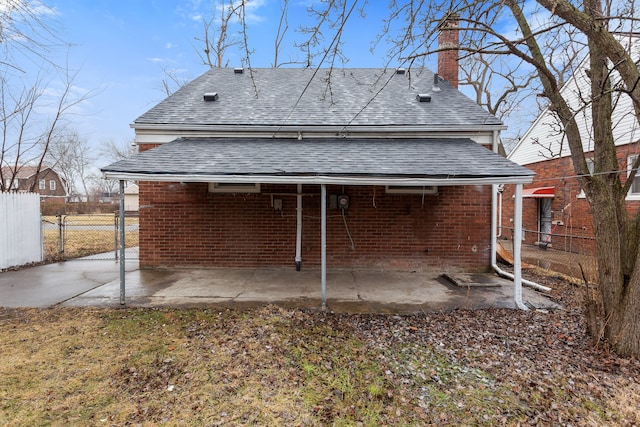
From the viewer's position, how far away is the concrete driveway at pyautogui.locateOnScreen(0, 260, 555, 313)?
527 centimetres

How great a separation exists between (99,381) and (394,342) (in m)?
3.30

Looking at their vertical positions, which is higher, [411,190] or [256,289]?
[411,190]

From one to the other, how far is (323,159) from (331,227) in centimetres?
222

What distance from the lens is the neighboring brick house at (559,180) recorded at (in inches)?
378

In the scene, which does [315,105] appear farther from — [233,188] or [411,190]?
[411,190]

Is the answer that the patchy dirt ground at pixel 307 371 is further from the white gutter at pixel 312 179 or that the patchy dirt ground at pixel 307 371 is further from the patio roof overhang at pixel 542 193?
the patio roof overhang at pixel 542 193

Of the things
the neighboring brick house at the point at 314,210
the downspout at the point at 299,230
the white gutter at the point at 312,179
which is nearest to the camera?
the white gutter at the point at 312,179

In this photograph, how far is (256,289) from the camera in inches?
238

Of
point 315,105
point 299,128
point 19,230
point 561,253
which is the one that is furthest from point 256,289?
point 561,253

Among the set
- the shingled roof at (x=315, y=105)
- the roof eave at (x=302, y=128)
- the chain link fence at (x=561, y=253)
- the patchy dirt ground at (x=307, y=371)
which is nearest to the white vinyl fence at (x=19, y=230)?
the roof eave at (x=302, y=128)

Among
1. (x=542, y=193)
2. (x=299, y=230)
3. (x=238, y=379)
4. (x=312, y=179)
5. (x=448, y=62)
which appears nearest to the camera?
(x=238, y=379)

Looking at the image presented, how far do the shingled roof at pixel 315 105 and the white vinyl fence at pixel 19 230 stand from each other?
12.3 feet

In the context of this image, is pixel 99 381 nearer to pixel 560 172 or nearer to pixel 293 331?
pixel 293 331

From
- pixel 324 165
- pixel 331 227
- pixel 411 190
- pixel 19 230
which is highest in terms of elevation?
pixel 324 165
